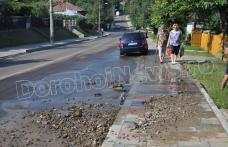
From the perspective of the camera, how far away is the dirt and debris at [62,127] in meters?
8.33

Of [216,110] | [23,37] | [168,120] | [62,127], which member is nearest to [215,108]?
[216,110]

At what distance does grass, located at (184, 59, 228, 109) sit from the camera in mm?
11547

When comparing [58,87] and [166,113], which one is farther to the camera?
[58,87]

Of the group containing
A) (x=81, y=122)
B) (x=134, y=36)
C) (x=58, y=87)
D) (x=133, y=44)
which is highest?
(x=81, y=122)

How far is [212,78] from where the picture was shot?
616 inches

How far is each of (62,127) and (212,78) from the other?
750 cm

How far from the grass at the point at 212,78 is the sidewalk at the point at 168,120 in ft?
0.79

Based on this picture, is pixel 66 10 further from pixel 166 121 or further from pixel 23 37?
pixel 166 121

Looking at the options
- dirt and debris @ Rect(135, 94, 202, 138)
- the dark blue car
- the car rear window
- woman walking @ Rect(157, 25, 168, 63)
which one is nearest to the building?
the car rear window

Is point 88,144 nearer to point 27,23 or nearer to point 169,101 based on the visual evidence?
point 169,101

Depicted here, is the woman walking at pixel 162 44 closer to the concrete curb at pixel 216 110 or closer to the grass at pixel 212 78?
the grass at pixel 212 78

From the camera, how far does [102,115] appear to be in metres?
10.6

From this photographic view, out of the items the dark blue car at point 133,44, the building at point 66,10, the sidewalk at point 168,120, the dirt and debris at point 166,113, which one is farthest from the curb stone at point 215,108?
the building at point 66,10

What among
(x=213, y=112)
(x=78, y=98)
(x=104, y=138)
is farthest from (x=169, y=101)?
(x=104, y=138)
